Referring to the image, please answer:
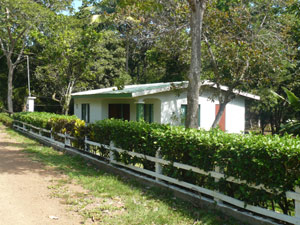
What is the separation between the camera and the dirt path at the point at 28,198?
525cm

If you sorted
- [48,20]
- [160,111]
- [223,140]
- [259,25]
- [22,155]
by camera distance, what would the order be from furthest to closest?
[48,20], [160,111], [259,25], [22,155], [223,140]

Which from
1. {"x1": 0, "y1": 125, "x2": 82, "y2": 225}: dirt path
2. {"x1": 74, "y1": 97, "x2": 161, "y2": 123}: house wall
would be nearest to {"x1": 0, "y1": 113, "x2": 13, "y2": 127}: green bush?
{"x1": 74, "y1": 97, "x2": 161, "y2": 123}: house wall

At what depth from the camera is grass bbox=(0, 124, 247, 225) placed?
517 cm

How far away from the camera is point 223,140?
5.40m

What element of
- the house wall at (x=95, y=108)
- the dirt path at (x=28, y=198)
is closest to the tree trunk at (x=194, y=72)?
the dirt path at (x=28, y=198)

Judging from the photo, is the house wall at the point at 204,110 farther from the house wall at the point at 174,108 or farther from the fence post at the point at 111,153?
the fence post at the point at 111,153

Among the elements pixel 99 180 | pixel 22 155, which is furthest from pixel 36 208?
pixel 22 155

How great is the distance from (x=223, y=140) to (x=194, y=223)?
1.51 metres

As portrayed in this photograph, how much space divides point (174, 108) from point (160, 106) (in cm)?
93

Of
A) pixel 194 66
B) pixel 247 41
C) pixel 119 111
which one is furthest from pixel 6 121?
pixel 194 66

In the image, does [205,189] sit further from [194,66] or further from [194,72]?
[194,66]

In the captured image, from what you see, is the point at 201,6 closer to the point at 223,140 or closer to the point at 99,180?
the point at 223,140

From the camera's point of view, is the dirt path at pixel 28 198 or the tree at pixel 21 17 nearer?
the dirt path at pixel 28 198

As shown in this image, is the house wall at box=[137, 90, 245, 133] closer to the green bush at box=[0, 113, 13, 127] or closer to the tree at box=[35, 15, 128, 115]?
the tree at box=[35, 15, 128, 115]
